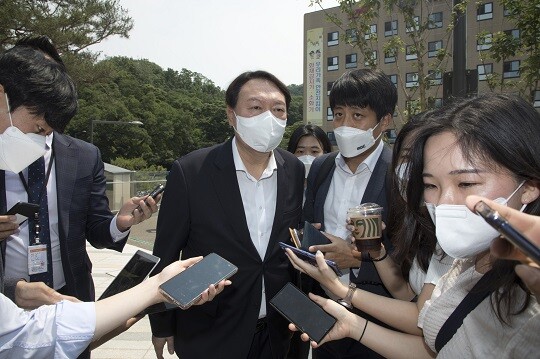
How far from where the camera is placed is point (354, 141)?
3014 mm

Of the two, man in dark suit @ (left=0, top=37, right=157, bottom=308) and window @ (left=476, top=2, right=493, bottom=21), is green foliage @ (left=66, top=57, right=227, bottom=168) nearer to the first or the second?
Answer: window @ (left=476, top=2, right=493, bottom=21)

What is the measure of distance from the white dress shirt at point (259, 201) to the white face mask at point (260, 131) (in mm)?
109

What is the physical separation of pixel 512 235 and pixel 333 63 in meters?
40.7

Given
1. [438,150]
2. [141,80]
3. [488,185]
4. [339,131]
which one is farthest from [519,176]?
[141,80]

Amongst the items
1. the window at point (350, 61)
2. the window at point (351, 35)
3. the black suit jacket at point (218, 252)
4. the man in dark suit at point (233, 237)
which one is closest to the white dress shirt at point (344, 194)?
the man in dark suit at point (233, 237)

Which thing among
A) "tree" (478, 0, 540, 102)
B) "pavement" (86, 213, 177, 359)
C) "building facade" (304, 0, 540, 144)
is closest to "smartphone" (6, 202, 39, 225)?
"pavement" (86, 213, 177, 359)

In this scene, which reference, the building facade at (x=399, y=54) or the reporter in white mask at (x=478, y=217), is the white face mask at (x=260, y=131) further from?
the building facade at (x=399, y=54)

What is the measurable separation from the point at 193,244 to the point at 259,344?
2.18ft

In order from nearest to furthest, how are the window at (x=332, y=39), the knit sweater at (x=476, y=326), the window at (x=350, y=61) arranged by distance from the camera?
1. the knit sweater at (x=476, y=326)
2. the window at (x=350, y=61)
3. the window at (x=332, y=39)

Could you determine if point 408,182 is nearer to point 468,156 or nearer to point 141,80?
point 468,156

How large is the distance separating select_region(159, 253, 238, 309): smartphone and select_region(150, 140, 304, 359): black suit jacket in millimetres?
570

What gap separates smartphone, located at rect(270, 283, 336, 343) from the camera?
6.42 feet

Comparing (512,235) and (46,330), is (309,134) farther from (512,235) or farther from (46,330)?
(512,235)

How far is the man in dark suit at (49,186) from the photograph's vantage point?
2.28 metres
